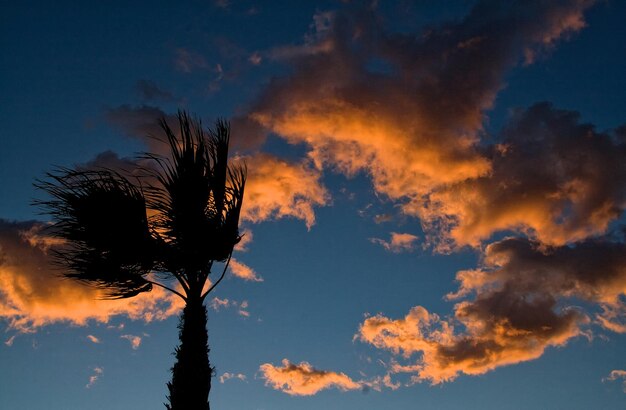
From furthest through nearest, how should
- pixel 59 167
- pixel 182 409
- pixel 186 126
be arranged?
pixel 186 126 → pixel 59 167 → pixel 182 409

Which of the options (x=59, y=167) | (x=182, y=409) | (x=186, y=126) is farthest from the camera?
(x=186, y=126)

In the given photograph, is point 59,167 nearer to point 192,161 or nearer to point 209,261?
point 192,161

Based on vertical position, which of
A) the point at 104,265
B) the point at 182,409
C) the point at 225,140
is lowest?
the point at 182,409

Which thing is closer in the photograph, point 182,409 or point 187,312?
point 182,409

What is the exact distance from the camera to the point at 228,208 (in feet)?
40.9

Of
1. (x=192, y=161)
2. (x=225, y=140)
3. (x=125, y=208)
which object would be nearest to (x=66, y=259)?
(x=125, y=208)

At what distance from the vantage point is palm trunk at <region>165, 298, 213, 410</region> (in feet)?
35.5

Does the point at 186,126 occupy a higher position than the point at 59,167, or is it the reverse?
Answer: the point at 186,126

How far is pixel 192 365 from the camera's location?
1110 centimetres

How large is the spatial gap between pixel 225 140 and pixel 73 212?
3.49 meters

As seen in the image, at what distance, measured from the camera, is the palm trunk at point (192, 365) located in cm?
1083

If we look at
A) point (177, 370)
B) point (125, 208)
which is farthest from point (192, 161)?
point (177, 370)

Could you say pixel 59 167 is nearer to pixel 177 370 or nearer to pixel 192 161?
pixel 192 161

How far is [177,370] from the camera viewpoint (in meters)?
11.1
